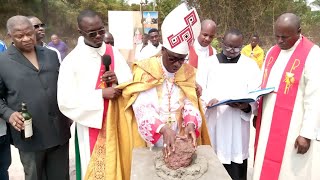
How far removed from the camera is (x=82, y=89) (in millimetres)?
3109

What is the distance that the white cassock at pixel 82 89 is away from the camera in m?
3.06

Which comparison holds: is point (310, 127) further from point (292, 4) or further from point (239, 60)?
point (292, 4)

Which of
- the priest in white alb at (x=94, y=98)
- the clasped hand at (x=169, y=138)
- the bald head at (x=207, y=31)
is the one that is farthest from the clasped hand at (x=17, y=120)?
the bald head at (x=207, y=31)

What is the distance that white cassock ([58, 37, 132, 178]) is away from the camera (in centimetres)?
306

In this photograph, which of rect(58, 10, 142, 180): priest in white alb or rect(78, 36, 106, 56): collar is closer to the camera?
rect(58, 10, 142, 180): priest in white alb

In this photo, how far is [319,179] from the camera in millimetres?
3334

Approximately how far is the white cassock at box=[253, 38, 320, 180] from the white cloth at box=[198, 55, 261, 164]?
46 centimetres

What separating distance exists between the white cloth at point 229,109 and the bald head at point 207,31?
876mm

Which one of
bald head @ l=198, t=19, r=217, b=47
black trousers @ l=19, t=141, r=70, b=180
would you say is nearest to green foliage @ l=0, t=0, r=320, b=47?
bald head @ l=198, t=19, r=217, b=47

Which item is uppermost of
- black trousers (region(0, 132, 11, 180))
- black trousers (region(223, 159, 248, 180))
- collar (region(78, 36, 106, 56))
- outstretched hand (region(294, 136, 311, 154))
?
collar (region(78, 36, 106, 56))

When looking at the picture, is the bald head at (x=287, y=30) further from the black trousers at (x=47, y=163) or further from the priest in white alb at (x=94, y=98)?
the black trousers at (x=47, y=163)

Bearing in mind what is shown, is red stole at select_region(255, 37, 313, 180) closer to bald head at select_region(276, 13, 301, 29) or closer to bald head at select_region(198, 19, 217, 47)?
bald head at select_region(276, 13, 301, 29)

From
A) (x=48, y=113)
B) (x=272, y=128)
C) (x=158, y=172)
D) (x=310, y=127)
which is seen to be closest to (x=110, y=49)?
(x=48, y=113)

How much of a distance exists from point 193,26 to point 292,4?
66.5 ft
